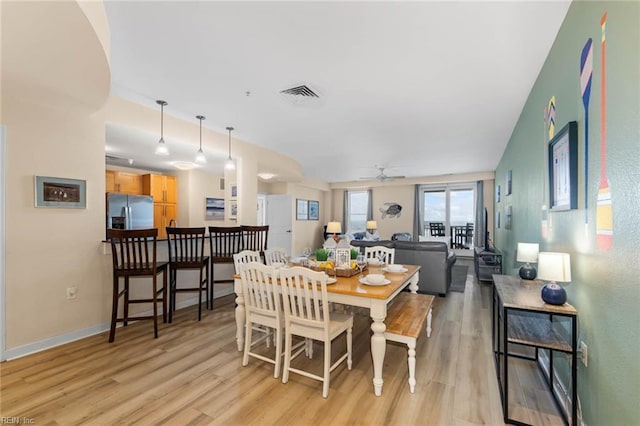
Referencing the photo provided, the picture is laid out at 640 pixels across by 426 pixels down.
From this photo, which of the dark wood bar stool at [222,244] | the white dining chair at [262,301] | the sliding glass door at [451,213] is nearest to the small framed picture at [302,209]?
the sliding glass door at [451,213]

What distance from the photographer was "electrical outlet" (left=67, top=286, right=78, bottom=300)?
9.56 feet

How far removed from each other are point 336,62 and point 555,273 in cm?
222

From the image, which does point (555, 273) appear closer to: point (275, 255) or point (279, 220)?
point (275, 255)

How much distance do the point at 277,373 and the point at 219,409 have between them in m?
0.50

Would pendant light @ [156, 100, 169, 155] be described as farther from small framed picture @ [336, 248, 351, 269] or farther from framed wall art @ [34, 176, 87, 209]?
small framed picture @ [336, 248, 351, 269]

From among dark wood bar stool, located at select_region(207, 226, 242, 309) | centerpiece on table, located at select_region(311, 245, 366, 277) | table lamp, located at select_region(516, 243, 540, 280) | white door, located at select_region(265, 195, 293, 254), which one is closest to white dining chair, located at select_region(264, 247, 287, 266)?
centerpiece on table, located at select_region(311, 245, 366, 277)

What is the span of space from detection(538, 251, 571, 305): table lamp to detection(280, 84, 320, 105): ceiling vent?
96.7 inches

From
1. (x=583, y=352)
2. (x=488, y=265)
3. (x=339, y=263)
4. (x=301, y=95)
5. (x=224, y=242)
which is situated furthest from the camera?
(x=488, y=265)

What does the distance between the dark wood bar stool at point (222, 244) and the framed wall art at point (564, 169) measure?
11.5 ft

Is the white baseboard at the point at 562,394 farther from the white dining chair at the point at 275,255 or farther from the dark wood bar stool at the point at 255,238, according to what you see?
the dark wood bar stool at the point at 255,238

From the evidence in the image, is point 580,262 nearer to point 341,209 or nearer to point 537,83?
point 537,83

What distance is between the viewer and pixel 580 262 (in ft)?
5.62

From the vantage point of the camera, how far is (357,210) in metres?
10.4

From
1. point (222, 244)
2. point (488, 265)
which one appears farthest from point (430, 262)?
point (222, 244)
